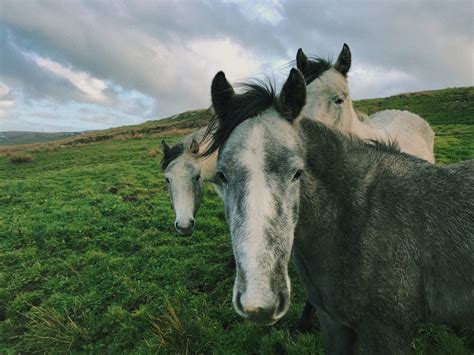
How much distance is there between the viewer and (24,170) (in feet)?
75.2

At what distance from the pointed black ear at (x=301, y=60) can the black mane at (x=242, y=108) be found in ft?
8.95

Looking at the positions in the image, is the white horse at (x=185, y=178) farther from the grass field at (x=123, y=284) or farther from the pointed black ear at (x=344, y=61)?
the pointed black ear at (x=344, y=61)

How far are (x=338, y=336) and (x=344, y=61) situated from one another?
4.38 metres

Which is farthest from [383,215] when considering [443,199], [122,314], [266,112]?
[122,314]

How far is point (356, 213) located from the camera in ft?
9.34

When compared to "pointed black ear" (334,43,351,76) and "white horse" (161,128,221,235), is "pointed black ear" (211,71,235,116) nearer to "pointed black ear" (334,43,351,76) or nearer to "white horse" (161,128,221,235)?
"pointed black ear" (334,43,351,76)

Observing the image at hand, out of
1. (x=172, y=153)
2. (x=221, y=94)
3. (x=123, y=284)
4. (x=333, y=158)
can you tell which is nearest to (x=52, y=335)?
(x=123, y=284)

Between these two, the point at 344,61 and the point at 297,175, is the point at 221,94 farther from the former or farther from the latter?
the point at 344,61

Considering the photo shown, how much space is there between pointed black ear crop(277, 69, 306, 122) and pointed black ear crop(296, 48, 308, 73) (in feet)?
9.57

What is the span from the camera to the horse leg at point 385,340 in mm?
2617

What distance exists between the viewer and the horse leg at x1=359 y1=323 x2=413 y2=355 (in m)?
2.62

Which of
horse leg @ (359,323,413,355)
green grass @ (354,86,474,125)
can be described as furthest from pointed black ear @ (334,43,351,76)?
green grass @ (354,86,474,125)

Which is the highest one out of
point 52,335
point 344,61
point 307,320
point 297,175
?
point 344,61

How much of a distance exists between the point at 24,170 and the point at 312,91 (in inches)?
918
